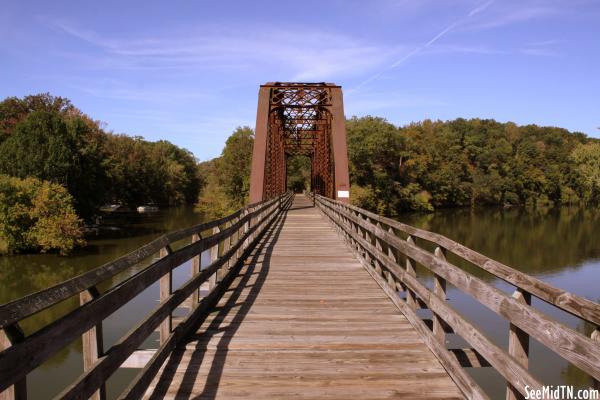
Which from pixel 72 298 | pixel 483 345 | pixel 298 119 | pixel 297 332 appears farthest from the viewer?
pixel 298 119

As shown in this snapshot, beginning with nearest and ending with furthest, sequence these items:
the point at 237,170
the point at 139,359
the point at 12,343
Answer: the point at 12,343 → the point at 139,359 → the point at 237,170

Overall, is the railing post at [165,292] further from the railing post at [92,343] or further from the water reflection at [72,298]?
the water reflection at [72,298]

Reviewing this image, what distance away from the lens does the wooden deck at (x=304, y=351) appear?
332 centimetres

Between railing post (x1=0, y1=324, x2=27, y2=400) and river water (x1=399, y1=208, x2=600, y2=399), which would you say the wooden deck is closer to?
river water (x1=399, y1=208, x2=600, y2=399)

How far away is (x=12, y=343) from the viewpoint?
1.74 metres

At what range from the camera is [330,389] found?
334 cm

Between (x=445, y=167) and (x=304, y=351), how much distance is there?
2876 inches

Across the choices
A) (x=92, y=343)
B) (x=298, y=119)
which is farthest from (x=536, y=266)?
(x=92, y=343)

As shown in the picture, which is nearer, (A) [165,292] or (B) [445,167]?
(A) [165,292]

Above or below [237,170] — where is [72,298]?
below

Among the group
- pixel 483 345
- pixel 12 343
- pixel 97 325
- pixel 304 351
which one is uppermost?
pixel 12 343

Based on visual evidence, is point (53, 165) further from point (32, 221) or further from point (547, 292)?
point (547, 292)

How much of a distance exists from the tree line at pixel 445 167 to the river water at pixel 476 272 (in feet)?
23.8

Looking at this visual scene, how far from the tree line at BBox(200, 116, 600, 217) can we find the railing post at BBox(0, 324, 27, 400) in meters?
40.1
